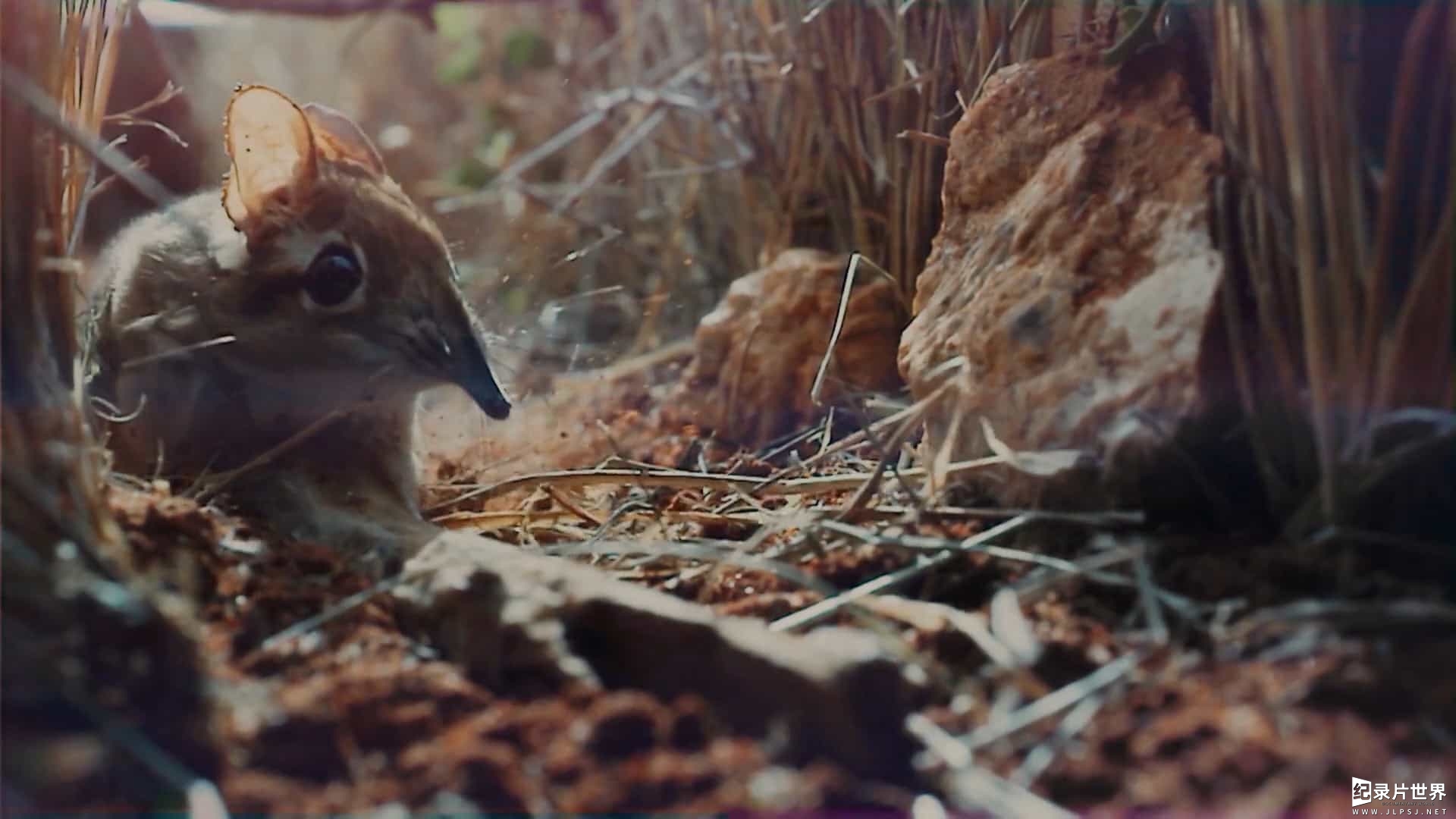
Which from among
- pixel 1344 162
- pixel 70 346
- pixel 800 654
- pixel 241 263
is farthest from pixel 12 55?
pixel 1344 162

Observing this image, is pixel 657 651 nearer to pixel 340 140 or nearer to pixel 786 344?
pixel 340 140

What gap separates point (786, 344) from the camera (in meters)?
3.84

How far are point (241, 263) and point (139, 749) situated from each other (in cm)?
148

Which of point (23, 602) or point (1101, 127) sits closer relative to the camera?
point (23, 602)

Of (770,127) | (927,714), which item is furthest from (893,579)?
(770,127)

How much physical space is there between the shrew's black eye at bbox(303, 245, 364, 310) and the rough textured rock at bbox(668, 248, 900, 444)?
1.27m

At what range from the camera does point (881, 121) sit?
11.8 feet

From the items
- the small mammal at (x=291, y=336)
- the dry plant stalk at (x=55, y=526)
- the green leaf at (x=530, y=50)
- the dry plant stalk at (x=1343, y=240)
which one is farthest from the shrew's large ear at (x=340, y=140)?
the green leaf at (x=530, y=50)

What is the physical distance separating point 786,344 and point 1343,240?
207 cm

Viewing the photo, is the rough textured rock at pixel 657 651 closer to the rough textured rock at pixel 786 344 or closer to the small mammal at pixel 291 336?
the small mammal at pixel 291 336

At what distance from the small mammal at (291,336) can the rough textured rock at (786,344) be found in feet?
3.59

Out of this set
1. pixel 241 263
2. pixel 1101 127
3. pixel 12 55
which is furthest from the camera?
pixel 241 263

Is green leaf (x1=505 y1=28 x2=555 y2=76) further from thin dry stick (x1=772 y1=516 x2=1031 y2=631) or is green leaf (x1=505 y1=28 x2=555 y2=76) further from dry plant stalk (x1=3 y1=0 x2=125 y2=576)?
thin dry stick (x1=772 y1=516 x2=1031 y2=631)

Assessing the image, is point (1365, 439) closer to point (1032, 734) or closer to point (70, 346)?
point (1032, 734)
